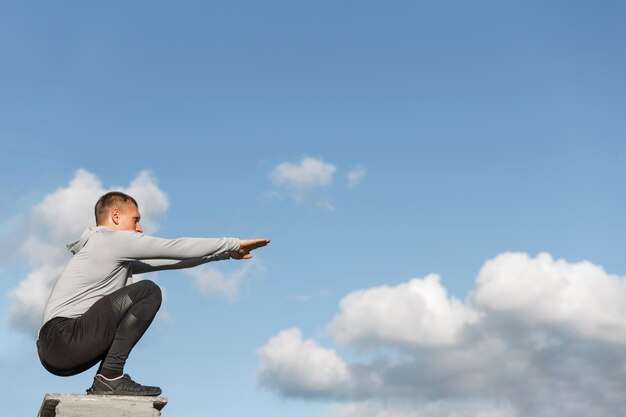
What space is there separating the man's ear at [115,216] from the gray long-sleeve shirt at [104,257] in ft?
0.44

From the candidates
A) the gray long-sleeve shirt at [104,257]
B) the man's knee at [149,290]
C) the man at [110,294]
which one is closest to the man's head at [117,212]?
the man at [110,294]

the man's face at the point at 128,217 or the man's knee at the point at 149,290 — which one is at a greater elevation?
the man's face at the point at 128,217

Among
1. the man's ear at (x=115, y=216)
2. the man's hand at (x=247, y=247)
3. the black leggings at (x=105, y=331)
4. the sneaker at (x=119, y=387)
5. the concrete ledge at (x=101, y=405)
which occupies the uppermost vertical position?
the man's ear at (x=115, y=216)

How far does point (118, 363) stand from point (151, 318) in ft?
1.77

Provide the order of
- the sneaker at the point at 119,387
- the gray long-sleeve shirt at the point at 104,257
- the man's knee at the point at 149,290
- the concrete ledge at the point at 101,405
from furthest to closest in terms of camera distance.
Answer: the gray long-sleeve shirt at the point at 104,257 < the man's knee at the point at 149,290 < the sneaker at the point at 119,387 < the concrete ledge at the point at 101,405

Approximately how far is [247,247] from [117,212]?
55.4 inches

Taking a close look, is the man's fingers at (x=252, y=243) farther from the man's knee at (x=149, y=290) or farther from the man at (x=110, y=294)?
the man's knee at (x=149, y=290)

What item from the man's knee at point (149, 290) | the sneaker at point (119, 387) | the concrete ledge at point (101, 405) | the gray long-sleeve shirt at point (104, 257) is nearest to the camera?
the concrete ledge at point (101, 405)

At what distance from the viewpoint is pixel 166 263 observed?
9.16 m

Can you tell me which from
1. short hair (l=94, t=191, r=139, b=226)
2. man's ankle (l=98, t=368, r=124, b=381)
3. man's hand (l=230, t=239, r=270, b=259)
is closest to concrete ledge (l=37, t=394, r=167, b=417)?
man's ankle (l=98, t=368, r=124, b=381)

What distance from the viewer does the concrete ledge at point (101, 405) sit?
806 cm

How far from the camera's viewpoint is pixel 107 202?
349 inches

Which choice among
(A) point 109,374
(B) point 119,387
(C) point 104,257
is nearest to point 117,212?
(C) point 104,257

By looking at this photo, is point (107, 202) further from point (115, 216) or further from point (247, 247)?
point (247, 247)
